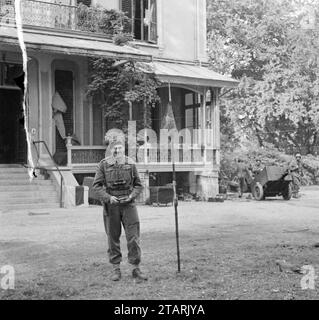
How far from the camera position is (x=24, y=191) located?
1593 cm

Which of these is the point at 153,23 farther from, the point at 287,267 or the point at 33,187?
the point at 287,267

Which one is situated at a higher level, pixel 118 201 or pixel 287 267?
pixel 118 201

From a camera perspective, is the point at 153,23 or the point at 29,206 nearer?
the point at 29,206

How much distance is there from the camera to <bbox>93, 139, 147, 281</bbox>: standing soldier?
6.89 metres

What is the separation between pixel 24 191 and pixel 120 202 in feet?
31.5

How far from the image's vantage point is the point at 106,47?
17859 mm

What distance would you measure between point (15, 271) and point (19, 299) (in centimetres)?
146

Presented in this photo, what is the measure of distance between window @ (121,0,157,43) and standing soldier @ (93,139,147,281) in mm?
14426

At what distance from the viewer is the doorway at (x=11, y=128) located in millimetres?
18344

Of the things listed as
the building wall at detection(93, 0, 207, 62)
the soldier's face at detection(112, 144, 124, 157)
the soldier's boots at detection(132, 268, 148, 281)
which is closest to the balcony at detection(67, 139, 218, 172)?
the building wall at detection(93, 0, 207, 62)

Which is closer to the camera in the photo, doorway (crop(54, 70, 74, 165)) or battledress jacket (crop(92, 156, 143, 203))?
battledress jacket (crop(92, 156, 143, 203))

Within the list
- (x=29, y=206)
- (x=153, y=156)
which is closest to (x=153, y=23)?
(x=153, y=156)

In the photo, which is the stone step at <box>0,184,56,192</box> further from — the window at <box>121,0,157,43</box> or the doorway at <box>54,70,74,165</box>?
the window at <box>121,0,157,43</box>
